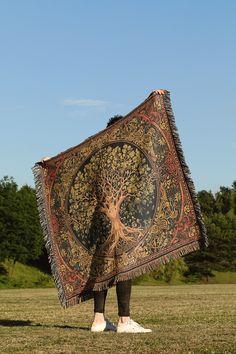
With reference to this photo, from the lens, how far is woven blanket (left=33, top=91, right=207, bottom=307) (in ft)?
41.9

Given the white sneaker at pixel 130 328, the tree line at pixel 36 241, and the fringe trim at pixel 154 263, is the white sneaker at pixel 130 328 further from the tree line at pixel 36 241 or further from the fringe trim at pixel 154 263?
the tree line at pixel 36 241

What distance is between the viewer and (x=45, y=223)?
13.9 meters

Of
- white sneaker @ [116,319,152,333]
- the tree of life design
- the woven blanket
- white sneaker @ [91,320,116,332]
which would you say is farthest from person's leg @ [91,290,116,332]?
the tree of life design

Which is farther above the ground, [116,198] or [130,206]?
[116,198]

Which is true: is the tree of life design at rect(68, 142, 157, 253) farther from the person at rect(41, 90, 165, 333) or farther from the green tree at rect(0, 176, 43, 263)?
the green tree at rect(0, 176, 43, 263)

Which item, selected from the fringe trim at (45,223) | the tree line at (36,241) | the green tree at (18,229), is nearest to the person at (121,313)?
the fringe trim at (45,223)

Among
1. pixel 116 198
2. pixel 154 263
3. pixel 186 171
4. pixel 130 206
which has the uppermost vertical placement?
pixel 186 171

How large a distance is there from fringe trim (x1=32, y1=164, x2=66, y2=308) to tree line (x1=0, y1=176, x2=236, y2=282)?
7962 centimetres

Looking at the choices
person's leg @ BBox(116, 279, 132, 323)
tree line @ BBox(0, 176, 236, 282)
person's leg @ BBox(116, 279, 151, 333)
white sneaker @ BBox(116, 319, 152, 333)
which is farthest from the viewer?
tree line @ BBox(0, 176, 236, 282)

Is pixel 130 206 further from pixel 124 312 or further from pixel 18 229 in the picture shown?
pixel 18 229

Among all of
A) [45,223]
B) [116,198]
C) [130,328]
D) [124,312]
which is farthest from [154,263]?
[45,223]

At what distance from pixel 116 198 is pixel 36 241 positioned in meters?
92.1

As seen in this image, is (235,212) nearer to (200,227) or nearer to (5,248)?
(5,248)

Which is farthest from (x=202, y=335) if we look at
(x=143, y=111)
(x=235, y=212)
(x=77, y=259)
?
(x=235, y=212)
